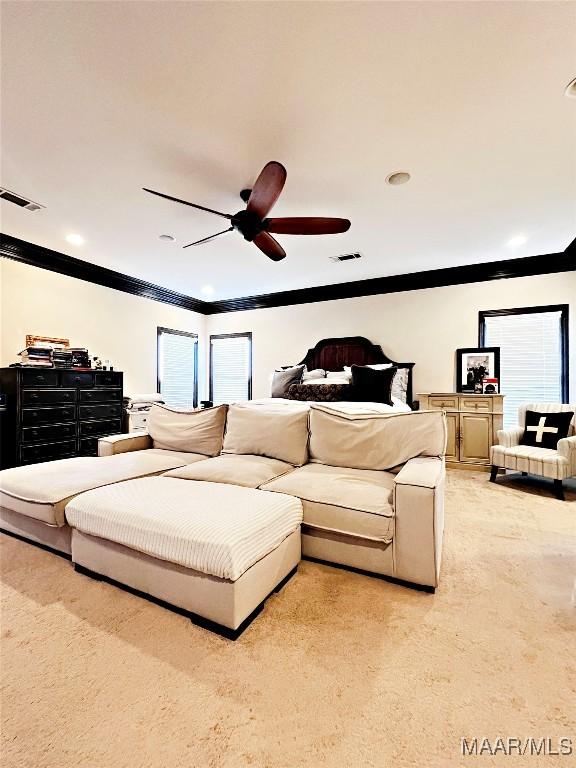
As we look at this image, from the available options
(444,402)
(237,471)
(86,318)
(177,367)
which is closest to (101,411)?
(86,318)

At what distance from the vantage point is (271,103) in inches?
79.5

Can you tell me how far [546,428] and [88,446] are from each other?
214 inches

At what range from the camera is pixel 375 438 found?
247cm

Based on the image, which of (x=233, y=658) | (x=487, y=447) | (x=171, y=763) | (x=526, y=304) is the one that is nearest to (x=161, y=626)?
(x=233, y=658)

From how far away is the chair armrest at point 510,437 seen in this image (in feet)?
12.9

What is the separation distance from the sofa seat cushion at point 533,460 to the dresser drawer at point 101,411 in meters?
4.79

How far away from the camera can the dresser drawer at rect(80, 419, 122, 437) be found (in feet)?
14.0

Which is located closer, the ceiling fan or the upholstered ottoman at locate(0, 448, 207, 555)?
the upholstered ottoman at locate(0, 448, 207, 555)

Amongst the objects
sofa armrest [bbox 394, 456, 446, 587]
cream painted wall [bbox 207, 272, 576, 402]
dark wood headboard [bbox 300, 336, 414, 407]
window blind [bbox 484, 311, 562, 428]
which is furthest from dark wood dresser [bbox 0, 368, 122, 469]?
window blind [bbox 484, 311, 562, 428]

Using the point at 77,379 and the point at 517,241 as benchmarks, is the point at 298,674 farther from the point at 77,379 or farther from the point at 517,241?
the point at 517,241

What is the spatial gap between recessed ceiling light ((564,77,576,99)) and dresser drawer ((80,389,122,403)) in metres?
5.06

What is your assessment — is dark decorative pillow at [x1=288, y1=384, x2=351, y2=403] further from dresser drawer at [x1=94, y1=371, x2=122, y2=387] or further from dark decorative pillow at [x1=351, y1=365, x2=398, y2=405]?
dresser drawer at [x1=94, y1=371, x2=122, y2=387]

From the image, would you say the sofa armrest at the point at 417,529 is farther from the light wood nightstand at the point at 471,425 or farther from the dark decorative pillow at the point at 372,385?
the light wood nightstand at the point at 471,425

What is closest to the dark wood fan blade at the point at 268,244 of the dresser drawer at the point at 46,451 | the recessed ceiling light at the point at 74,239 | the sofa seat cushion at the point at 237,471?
the sofa seat cushion at the point at 237,471
